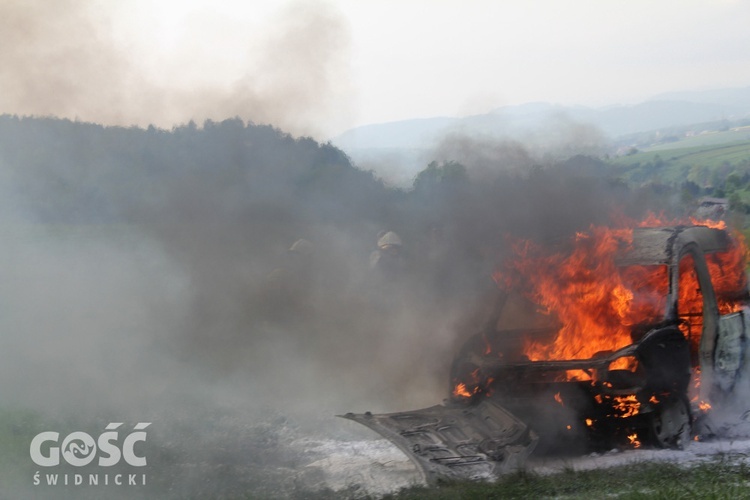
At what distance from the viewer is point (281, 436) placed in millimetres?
9492

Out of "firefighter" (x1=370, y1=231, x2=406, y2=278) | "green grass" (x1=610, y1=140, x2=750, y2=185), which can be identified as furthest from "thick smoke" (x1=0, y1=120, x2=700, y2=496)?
"green grass" (x1=610, y1=140, x2=750, y2=185)

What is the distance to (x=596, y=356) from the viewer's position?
336 inches

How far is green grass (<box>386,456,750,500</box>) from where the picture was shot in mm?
6839

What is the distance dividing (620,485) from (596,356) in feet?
5.52

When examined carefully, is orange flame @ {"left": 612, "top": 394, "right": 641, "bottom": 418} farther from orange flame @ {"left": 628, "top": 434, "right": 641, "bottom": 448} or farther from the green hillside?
the green hillside

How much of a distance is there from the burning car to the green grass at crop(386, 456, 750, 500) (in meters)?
0.19

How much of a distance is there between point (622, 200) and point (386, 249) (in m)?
5.59

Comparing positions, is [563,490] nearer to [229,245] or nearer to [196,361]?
[196,361]

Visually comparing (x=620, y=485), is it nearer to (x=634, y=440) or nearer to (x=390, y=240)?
(x=634, y=440)

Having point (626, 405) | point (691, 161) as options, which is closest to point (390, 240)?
point (626, 405)

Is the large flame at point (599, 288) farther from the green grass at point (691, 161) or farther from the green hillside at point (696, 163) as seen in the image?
the green grass at point (691, 161)

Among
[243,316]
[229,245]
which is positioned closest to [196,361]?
[243,316]

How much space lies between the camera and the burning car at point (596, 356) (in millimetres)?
8117

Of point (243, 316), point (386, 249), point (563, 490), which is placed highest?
point (386, 249)
